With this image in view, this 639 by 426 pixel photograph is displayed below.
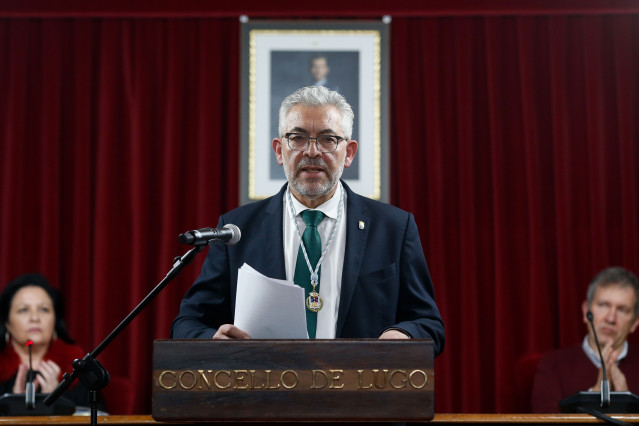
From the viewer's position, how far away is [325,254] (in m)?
2.14

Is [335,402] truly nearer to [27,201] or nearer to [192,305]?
[192,305]

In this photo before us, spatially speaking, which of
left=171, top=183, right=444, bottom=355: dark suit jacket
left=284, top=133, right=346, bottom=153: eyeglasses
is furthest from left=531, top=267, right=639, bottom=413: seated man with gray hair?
left=284, top=133, right=346, bottom=153: eyeglasses

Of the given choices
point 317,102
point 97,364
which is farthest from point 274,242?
point 97,364

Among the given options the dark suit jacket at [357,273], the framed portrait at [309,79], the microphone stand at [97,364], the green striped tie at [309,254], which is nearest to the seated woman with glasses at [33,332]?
the framed portrait at [309,79]

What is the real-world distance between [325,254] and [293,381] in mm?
694

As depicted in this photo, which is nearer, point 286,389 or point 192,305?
point 286,389

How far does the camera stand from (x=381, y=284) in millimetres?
2059

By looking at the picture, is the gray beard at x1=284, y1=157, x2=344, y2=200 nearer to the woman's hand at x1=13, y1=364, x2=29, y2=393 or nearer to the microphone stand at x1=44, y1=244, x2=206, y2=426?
the microphone stand at x1=44, y1=244, x2=206, y2=426

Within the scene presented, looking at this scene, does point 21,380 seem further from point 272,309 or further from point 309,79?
point 272,309

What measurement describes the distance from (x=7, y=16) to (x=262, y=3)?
4.66ft

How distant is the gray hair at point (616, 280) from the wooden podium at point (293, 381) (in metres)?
2.69

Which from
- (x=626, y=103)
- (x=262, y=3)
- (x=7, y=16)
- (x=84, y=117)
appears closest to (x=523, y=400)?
(x=626, y=103)

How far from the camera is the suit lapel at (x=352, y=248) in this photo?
203cm

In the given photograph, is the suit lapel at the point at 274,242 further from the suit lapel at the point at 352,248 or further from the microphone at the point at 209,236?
the microphone at the point at 209,236
